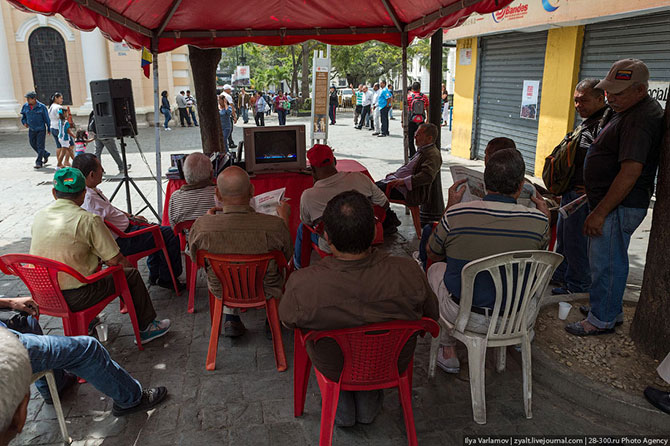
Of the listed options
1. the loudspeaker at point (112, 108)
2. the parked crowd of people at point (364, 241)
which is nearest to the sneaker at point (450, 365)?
the parked crowd of people at point (364, 241)

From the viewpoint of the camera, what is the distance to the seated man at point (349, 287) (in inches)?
89.0

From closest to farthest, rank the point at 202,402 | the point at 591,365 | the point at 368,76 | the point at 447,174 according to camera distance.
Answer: the point at 202,402
the point at 591,365
the point at 447,174
the point at 368,76

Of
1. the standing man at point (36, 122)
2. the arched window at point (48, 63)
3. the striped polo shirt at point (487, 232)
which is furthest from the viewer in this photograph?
the arched window at point (48, 63)

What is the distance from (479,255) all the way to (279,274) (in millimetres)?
1348

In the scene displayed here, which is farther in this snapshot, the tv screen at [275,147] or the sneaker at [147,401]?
the tv screen at [275,147]

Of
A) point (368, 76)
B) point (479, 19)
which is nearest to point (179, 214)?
point (479, 19)

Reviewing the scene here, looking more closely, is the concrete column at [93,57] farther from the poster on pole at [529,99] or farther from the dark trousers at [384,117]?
the poster on pole at [529,99]

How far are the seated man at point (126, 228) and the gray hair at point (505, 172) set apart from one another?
2926mm

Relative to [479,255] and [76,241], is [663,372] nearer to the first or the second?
[479,255]

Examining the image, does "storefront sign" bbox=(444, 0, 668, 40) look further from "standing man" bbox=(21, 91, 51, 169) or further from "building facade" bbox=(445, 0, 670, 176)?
"standing man" bbox=(21, 91, 51, 169)

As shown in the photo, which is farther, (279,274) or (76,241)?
(279,274)

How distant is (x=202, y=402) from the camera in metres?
3.01

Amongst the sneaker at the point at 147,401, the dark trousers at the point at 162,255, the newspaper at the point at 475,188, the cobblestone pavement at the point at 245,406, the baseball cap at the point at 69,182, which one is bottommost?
the cobblestone pavement at the point at 245,406

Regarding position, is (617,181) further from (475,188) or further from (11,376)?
(11,376)
